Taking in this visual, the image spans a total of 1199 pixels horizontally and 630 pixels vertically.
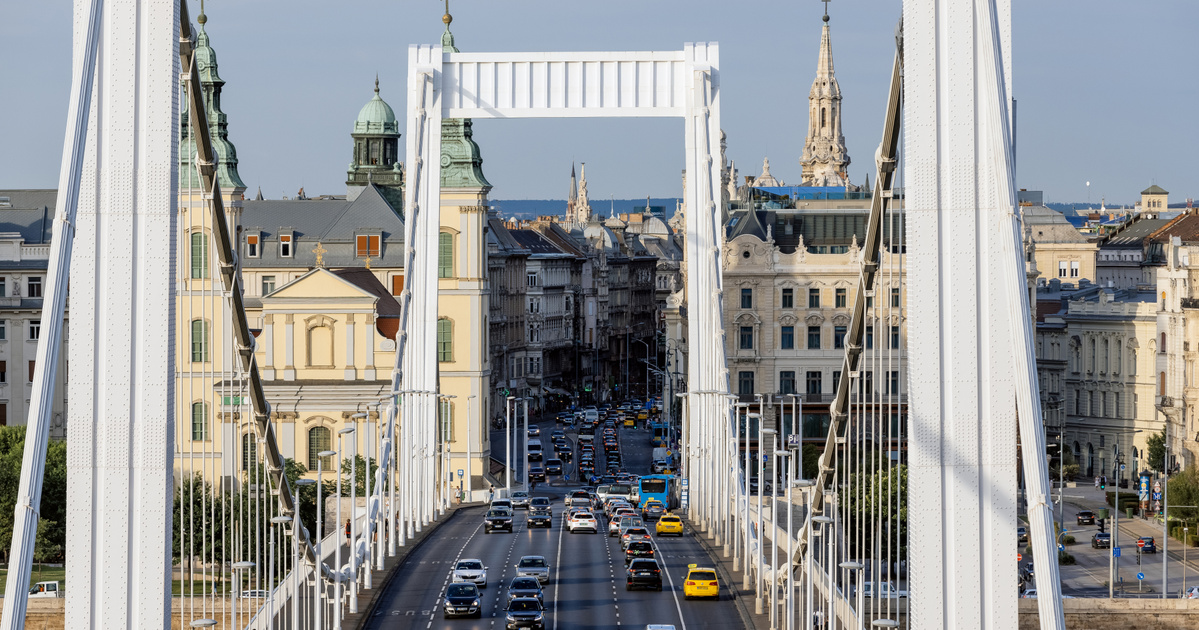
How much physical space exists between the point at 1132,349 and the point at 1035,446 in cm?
11224

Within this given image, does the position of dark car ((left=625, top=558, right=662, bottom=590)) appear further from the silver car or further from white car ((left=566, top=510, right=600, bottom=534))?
white car ((left=566, top=510, right=600, bottom=534))

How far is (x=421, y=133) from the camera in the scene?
62.9m

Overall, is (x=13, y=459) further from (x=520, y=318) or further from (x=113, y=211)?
(x=520, y=318)

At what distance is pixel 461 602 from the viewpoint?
4966cm

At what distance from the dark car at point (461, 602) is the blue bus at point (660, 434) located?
96219 mm

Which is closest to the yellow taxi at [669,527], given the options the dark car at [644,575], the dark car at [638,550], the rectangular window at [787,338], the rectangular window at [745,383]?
the dark car at [638,550]

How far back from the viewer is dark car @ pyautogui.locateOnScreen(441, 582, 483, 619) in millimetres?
49625

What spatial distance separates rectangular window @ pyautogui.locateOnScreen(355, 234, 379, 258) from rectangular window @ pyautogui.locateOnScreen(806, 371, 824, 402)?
2793 centimetres

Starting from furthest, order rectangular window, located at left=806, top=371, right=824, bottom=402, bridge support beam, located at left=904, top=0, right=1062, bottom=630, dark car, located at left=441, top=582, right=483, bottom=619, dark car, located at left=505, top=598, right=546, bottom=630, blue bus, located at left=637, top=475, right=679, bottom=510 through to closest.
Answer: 1. rectangular window, located at left=806, top=371, right=824, bottom=402
2. blue bus, located at left=637, top=475, right=679, bottom=510
3. dark car, located at left=441, top=582, right=483, bottom=619
4. dark car, located at left=505, top=598, right=546, bottom=630
5. bridge support beam, located at left=904, top=0, right=1062, bottom=630

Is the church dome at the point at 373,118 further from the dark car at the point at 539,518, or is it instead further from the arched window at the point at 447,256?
the dark car at the point at 539,518

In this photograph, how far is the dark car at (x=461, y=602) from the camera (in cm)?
4962

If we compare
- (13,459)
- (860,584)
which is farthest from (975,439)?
(13,459)

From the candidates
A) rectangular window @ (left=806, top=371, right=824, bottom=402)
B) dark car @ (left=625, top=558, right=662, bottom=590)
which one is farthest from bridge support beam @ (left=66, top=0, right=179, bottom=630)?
rectangular window @ (left=806, top=371, right=824, bottom=402)

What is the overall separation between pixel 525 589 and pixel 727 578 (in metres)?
6.17
